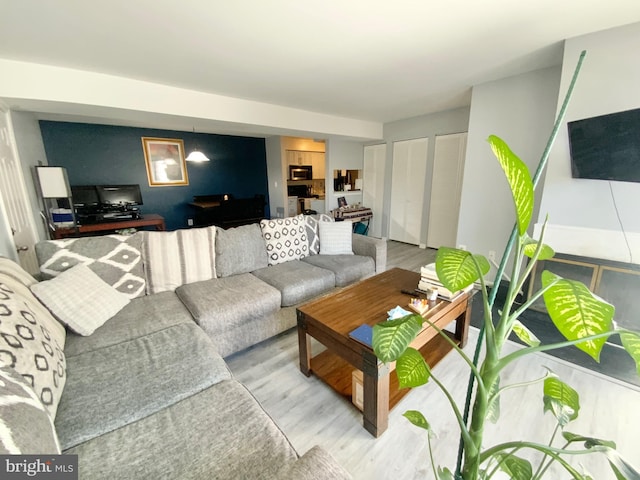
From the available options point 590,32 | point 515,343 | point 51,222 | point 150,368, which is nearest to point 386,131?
point 590,32

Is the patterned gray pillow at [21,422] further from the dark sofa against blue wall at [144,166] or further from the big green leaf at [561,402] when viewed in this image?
the dark sofa against blue wall at [144,166]

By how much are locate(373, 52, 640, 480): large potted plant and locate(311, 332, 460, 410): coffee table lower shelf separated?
3.29 ft

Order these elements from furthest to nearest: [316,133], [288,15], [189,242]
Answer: [316,133]
[189,242]
[288,15]

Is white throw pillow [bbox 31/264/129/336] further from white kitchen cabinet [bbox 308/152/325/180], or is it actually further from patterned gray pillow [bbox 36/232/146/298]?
white kitchen cabinet [bbox 308/152/325/180]

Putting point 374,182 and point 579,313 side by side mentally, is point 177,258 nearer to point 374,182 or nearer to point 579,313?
point 579,313

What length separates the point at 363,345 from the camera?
1.34m

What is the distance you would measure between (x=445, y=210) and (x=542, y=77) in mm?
2088

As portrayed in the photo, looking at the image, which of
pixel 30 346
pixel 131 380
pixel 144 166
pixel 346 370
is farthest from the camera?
pixel 144 166

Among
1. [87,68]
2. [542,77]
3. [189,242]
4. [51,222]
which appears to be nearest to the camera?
[189,242]

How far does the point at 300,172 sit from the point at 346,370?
5429mm

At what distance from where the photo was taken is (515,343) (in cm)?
209

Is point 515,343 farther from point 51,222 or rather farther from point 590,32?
point 51,222

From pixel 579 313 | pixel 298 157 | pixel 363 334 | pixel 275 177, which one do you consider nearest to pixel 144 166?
pixel 275 177

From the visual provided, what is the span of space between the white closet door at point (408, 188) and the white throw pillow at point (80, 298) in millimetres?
4428
